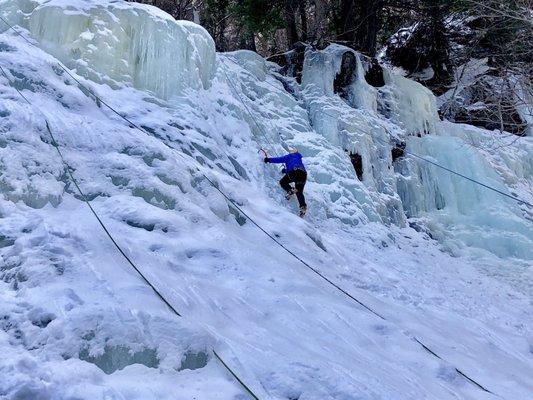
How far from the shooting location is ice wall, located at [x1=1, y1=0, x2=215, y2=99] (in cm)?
739

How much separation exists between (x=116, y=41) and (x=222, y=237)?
411cm

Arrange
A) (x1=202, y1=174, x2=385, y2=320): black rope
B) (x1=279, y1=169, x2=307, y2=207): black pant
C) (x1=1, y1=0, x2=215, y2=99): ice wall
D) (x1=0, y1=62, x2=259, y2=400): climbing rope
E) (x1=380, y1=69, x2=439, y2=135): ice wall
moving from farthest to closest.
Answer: (x1=380, y1=69, x2=439, y2=135): ice wall
(x1=279, y1=169, x2=307, y2=207): black pant
(x1=1, y1=0, x2=215, y2=99): ice wall
(x1=202, y1=174, x2=385, y2=320): black rope
(x1=0, y1=62, x2=259, y2=400): climbing rope

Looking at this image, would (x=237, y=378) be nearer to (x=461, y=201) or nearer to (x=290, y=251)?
(x=290, y=251)

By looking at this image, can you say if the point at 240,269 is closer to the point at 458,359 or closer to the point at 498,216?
the point at 458,359

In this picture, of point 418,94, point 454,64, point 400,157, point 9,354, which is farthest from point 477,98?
point 9,354

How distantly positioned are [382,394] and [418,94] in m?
10.3

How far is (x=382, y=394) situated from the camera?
324cm

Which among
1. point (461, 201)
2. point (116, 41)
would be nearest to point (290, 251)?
point (116, 41)

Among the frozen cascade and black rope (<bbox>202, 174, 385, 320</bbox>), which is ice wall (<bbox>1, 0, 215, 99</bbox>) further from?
the frozen cascade

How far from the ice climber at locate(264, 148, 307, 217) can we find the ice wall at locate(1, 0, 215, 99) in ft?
6.42

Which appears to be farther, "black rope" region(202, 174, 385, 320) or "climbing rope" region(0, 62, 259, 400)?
"black rope" region(202, 174, 385, 320)

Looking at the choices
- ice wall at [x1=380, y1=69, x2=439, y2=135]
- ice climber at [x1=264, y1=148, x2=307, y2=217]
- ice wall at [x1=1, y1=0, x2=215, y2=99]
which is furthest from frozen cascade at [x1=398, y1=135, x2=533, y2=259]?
ice wall at [x1=1, y1=0, x2=215, y2=99]

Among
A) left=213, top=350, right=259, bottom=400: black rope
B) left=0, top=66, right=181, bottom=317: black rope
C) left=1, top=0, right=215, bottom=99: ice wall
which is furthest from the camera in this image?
left=1, top=0, right=215, bottom=99: ice wall

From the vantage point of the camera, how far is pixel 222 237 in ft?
16.6
